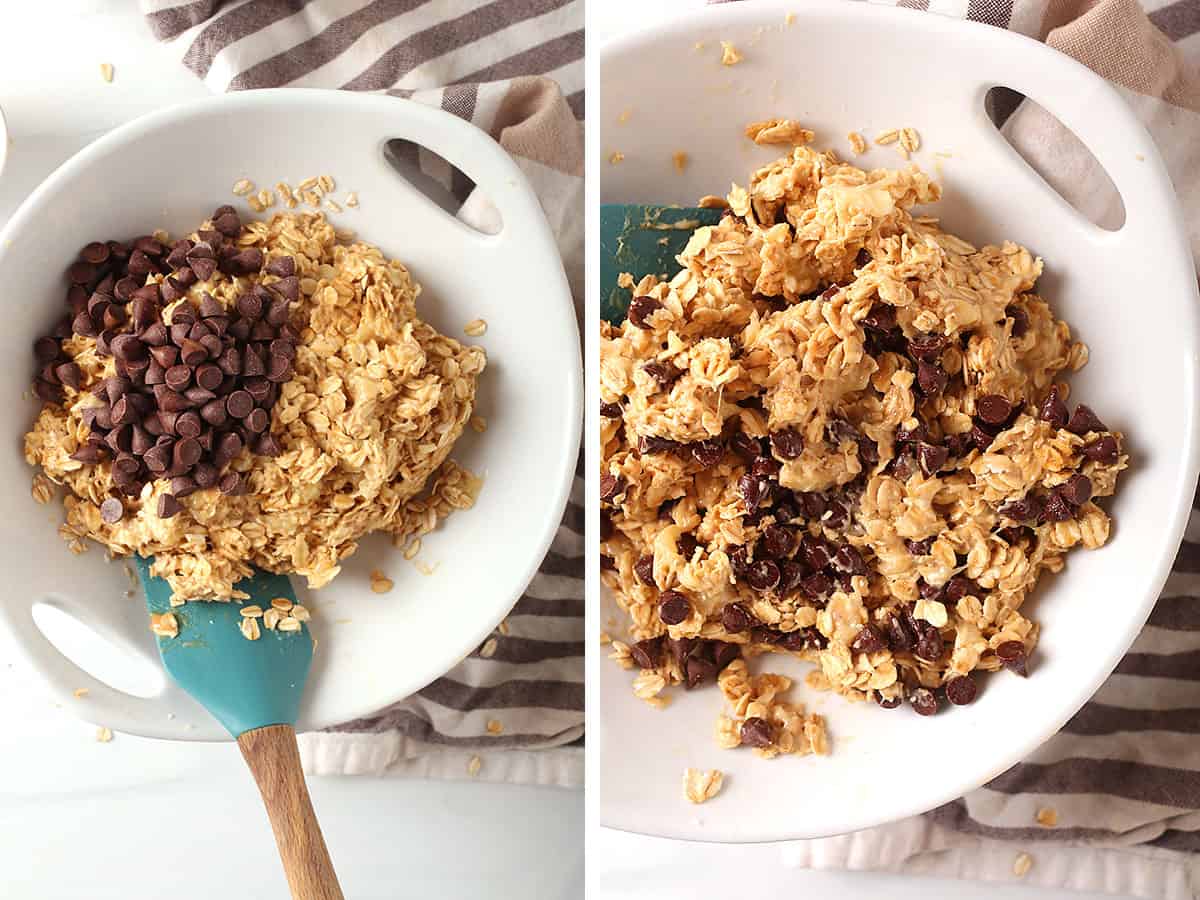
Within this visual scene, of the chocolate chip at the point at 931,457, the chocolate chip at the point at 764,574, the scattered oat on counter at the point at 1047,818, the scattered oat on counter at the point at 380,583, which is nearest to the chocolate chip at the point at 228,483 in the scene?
the scattered oat on counter at the point at 380,583

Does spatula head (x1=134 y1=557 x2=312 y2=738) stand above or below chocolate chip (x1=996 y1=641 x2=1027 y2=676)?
above

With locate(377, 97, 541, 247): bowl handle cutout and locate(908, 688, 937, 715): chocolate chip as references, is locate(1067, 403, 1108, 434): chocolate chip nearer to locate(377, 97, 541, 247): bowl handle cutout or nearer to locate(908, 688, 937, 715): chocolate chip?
locate(908, 688, 937, 715): chocolate chip

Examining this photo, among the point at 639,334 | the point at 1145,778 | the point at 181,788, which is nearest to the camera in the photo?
the point at 181,788

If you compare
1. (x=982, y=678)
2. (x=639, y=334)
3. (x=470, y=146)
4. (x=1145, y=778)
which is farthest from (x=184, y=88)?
(x=1145, y=778)

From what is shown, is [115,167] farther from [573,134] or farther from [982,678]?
[982,678]

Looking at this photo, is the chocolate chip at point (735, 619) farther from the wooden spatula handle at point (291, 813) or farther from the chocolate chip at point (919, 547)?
the wooden spatula handle at point (291, 813)

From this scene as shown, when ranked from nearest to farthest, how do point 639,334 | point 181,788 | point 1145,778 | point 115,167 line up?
point 181,788, point 115,167, point 639,334, point 1145,778

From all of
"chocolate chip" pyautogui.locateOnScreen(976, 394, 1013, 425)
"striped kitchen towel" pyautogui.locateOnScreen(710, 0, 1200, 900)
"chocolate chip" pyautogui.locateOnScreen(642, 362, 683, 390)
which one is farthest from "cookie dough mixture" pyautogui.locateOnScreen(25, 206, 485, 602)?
"striped kitchen towel" pyautogui.locateOnScreen(710, 0, 1200, 900)
